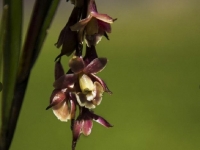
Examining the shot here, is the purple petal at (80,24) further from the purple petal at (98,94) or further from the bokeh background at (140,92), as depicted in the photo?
the bokeh background at (140,92)

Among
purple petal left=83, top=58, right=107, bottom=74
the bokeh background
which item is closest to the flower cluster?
purple petal left=83, top=58, right=107, bottom=74

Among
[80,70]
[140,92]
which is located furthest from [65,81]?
[140,92]

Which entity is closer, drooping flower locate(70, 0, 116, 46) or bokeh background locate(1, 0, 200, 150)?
drooping flower locate(70, 0, 116, 46)

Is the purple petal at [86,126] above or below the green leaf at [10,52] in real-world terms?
below

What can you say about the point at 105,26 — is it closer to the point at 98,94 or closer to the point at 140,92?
the point at 98,94

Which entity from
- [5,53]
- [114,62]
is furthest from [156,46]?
[5,53]

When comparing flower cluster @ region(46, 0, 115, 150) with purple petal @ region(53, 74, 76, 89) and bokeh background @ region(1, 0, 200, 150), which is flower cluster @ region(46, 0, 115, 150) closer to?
purple petal @ region(53, 74, 76, 89)

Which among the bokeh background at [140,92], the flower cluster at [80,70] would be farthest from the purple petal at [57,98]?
the bokeh background at [140,92]

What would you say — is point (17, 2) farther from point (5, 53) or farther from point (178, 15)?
point (178, 15)
